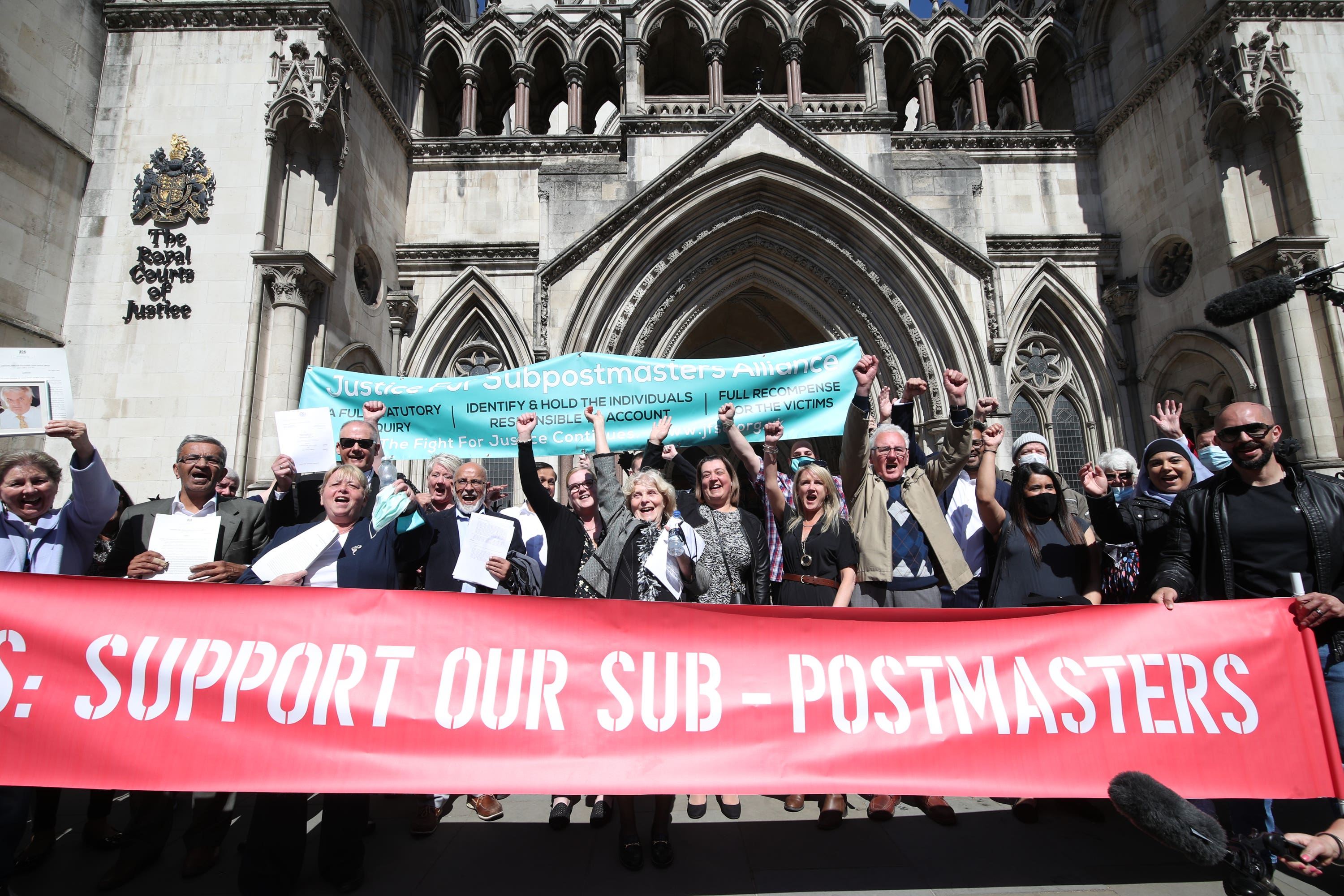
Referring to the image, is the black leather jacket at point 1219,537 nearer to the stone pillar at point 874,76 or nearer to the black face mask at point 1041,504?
the black face mask at point 1041,504

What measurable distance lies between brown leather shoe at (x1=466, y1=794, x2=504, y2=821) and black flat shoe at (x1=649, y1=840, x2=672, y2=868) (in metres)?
1.32

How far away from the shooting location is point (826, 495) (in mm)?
4680

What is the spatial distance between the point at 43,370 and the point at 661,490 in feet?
13.6

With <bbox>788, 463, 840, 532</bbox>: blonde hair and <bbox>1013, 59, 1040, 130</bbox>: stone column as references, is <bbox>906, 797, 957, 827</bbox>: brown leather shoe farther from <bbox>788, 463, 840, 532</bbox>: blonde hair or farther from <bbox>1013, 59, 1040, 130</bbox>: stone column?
<bbox>1013, 59, 1040, 130</bbox>: stone column

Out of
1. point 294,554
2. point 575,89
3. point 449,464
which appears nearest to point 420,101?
point 575,89

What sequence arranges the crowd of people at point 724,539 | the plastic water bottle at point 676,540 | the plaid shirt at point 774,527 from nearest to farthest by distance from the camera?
the crowd of people at point 724,539 < the plastic water bottle at point 676,540 < the plaid shirt at point 774,527

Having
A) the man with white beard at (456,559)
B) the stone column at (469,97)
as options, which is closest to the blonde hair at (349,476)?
the man with white beard at (456,559)

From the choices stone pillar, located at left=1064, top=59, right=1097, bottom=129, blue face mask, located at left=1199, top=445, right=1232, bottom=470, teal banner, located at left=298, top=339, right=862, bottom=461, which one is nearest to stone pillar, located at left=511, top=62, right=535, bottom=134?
teal banner, located at left=298, top=339, right=862, bottom=461

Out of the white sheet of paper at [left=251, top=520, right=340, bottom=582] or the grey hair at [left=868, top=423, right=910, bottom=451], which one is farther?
the grey hair at [left=868, top=423, right=910, bottom=451]

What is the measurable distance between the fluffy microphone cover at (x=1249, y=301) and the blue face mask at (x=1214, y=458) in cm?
118

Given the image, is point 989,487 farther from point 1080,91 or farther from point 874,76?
point 1080,91

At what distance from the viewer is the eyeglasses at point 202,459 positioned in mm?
4324

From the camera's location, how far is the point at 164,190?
429 inches

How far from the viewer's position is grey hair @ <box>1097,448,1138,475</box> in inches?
204
